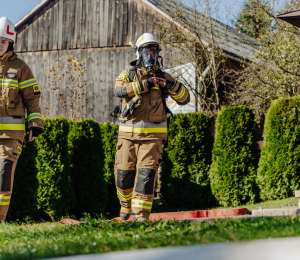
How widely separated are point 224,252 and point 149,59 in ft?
11.7

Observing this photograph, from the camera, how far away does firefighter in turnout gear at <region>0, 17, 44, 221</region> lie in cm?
509

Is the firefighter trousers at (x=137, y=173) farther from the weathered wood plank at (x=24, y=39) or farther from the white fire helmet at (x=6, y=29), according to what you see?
the weathered wood plank at (x=24, y=39)

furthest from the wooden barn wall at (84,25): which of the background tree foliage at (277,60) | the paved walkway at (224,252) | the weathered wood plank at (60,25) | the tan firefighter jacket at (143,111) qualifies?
the paved walkway at (224,252)

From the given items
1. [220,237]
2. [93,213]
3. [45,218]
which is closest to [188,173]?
[93,213]

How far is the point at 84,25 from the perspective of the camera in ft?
58.6

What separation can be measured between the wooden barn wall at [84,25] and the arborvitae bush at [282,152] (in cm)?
918

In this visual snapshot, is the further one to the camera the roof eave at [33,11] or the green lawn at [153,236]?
the roof eave at [33,11]

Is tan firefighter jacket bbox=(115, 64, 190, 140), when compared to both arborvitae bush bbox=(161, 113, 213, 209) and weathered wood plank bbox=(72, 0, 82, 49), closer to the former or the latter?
arborvitae bush bbox=(161, 113, 213, 209)

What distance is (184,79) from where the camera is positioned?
13.0m

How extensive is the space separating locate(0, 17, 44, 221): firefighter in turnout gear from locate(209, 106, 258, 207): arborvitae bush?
4773mm

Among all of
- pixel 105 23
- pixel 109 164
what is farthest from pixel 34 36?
pixel 109 164

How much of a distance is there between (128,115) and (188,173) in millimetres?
4007

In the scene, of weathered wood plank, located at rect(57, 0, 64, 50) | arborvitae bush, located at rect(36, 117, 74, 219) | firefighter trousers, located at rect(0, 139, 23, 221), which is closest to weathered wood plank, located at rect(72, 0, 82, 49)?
weathered wood plank, located at rect(57, 0, 64, 50)

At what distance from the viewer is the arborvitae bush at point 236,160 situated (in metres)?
8.94
